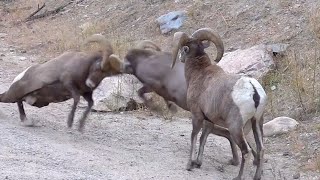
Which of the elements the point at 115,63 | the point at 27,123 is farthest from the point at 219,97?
the point at 27,123

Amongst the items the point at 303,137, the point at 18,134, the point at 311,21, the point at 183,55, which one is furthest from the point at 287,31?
the point at 18,134

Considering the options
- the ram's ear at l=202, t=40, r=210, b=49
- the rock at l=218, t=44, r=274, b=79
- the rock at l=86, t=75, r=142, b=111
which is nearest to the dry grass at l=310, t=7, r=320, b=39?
the rock at l=218, t=44, r=274, b=79

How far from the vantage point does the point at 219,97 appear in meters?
8.61

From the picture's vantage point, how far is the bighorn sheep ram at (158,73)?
1000 centimetres

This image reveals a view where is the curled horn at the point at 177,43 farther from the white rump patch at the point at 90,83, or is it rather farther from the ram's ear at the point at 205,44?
the white rump patch at the point at 90,83

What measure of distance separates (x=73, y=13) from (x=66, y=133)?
1022 cm

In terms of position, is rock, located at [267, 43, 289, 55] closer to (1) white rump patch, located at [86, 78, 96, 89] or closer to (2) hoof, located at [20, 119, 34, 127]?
(1) white rump patch, located at [86, 78, 96, 89]

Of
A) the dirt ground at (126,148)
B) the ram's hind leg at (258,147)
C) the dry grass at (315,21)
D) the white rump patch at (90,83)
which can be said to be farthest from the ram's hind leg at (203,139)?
the dry grass at (315,21)

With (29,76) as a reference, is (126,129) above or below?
below

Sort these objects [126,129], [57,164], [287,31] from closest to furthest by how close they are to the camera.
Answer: [57,164] < [126,129] < [287,31]

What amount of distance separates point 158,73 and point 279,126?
2010 millimetres

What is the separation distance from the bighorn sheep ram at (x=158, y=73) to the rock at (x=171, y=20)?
596 cm

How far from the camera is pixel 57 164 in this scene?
8.45 metres

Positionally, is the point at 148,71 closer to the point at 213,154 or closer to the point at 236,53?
the point at 213,154
